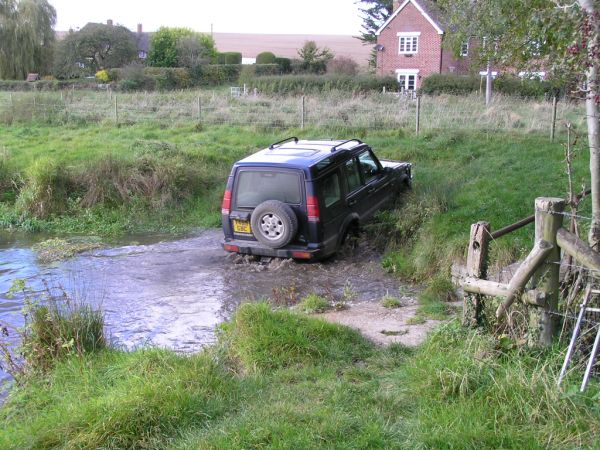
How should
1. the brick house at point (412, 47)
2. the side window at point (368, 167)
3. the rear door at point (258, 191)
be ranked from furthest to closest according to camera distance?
the brick house at point (412, 47), the side window at point (368, 167), the rear door at point (258, 191)

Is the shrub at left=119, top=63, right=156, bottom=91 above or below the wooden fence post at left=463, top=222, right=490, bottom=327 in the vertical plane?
above

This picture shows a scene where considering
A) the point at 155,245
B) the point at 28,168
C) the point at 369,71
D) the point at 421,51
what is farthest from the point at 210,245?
the point at 369,71

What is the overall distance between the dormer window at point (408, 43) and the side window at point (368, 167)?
3789 centimetres

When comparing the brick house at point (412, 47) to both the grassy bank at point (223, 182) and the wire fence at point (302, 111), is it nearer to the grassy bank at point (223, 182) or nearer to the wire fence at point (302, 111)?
the wire fence at point (302, 111)

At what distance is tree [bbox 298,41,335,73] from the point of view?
5603 centimetres

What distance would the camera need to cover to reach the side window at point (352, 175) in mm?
11680

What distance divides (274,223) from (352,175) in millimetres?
1926

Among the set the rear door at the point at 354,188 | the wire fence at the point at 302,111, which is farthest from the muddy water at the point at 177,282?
the wire fence at the point at 302,111

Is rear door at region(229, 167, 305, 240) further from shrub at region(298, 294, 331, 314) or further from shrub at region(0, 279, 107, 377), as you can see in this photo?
shrub at region(0, 279, 107, 377)

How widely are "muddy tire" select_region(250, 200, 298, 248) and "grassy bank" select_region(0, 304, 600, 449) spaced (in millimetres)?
4185

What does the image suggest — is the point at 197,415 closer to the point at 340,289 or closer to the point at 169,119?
the point at 340,289

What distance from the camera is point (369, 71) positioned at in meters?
53.4

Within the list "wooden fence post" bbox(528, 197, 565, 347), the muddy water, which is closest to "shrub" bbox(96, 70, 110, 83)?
the muddy water

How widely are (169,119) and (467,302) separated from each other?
65.0ft
